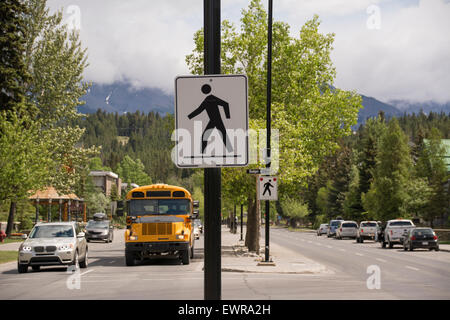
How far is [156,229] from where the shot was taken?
87.5 ft

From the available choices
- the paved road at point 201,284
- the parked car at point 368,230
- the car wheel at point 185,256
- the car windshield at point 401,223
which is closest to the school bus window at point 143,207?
the car wheel at point 185,256

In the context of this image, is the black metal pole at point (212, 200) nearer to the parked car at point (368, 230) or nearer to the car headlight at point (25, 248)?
the car headlight at point (25, 248)

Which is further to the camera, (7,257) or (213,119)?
(7,257)

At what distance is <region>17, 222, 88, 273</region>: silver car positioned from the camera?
22812 millimetres

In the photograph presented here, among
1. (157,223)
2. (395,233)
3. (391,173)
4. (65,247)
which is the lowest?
(395,233)

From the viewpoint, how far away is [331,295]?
1502 cm

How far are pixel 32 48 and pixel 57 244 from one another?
34071mm

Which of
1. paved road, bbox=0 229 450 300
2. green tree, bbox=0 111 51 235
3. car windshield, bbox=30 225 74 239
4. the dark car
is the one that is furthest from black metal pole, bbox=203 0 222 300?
the dark car

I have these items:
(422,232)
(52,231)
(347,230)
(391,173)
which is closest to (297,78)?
(422,232)

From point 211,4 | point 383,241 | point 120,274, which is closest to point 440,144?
point 383,241

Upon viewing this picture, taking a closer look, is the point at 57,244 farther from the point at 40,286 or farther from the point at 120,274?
the point at 40,286

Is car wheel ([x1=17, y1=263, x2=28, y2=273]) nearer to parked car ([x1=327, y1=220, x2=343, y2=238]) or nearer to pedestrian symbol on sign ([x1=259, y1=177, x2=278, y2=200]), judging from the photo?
pedestrian symbol on sign ([x1=259, y1=177, x2=278, y2=200])

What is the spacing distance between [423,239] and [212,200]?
121 feet

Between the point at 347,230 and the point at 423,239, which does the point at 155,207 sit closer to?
the point at 423,239
